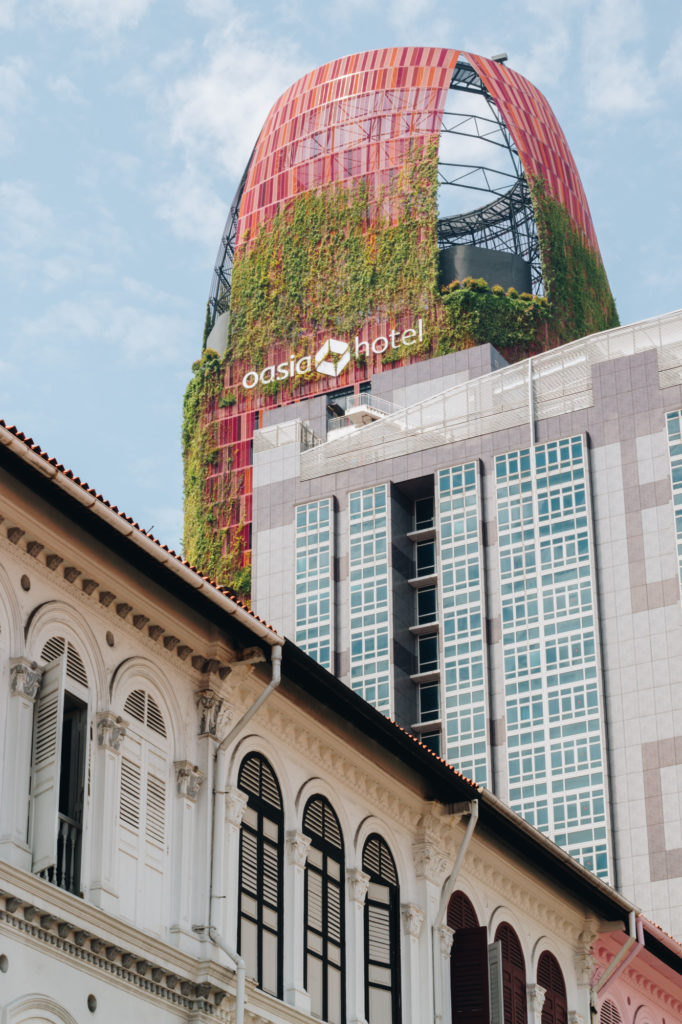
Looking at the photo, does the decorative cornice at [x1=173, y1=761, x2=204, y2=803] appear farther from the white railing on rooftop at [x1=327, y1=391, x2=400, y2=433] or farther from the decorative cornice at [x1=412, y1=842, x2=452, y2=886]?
the white railing on rooftop at [x1=327, y1=391, x2=400, y2=433]

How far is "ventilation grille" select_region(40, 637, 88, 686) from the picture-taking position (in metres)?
23.1

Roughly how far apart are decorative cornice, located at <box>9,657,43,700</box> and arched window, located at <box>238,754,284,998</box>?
491 cm

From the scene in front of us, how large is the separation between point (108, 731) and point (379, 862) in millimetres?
7904

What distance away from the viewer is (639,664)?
91.0 metres

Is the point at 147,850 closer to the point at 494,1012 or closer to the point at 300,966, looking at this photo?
the point at 300,966

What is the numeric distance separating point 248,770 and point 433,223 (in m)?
97.2

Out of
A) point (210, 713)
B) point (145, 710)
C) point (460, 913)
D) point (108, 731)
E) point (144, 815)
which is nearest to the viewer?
point (108, 731)

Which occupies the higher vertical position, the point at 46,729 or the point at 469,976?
the point at 46,729

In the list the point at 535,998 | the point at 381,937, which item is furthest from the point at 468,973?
the point at 535,998

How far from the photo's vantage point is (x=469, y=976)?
31.3 m

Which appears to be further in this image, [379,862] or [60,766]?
[379,862]

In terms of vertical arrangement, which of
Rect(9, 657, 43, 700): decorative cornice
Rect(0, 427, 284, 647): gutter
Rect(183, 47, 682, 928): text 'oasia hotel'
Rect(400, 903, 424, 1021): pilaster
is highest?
Rect(183, 47, 682, 928): text 'oasia hotel'

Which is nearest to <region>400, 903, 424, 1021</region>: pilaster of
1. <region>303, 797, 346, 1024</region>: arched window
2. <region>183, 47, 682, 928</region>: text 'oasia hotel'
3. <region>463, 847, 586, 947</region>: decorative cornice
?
<region>303, 797, 346, 1024</region>: arched window

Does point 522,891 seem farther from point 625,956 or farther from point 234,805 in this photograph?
point 234,805
